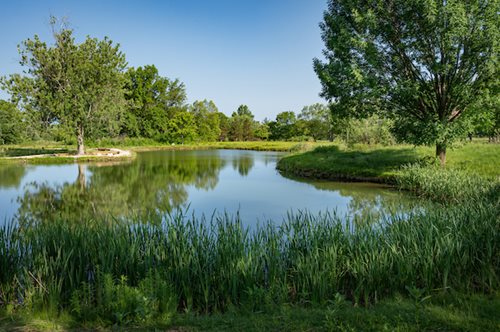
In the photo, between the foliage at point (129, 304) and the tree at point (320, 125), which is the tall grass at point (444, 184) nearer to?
the foliage at point (129, 304)

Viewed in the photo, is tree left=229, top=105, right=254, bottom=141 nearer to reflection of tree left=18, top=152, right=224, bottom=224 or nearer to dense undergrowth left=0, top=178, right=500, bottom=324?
reflection of tree left=18, top=152, right=224, bottom=224

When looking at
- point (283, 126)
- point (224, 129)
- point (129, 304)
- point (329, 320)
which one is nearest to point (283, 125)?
point (283, 126)

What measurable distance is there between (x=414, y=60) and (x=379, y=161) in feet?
20.6

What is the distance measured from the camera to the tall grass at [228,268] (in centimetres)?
443

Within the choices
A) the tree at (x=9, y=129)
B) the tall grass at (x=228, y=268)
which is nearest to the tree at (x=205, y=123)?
the tree at (x=9, y=129)

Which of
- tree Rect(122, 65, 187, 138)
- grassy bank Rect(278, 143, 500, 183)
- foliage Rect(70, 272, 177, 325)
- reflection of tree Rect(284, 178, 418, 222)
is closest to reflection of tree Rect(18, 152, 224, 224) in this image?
foliage Rect(70, 272, 177, 325)

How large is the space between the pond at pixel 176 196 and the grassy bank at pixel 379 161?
173cm

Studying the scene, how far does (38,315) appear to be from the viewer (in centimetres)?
411

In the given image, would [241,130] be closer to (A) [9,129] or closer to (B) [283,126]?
(B) [283,126]

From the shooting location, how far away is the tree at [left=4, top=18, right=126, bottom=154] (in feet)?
103

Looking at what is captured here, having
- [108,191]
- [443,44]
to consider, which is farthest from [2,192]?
[443,44]

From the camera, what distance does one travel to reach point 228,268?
15.4 ft

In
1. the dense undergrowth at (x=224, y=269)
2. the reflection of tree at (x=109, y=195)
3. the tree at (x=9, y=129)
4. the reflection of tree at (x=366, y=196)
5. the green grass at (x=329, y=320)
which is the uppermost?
the tree at (x=9, y=129)

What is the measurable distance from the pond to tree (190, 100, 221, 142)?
1858 inches
